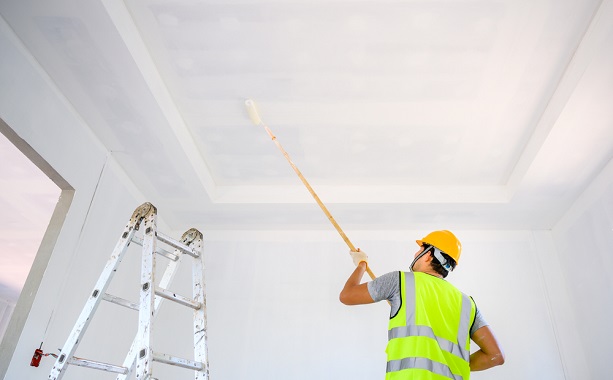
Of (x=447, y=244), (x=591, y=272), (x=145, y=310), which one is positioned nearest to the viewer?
(x=145, y=310)

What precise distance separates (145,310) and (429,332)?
1.12 m

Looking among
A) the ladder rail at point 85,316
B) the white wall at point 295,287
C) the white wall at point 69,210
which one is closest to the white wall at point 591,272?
the white wall at point 295,287

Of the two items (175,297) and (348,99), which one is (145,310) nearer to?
(175,297)

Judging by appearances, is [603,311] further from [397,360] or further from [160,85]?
[160,85]

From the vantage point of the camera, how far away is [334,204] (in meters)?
4.28

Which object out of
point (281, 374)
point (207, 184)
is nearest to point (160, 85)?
point (207, 184)

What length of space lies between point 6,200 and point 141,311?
13.6 ft

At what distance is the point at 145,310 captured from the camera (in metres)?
1.72

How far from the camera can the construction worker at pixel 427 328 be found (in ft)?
5.64

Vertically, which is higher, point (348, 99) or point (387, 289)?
point (348, 99)

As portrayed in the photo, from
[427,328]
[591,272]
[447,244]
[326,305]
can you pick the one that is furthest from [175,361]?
[591,272]

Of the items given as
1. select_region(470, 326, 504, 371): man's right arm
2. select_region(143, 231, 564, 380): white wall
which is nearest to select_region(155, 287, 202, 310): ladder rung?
select_region(470, 326, 504, 371): man's right arm

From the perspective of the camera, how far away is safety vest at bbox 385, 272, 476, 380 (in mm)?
Result: 1709

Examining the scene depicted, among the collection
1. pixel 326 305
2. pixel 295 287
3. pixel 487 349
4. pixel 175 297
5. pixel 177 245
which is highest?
pixel 295 287
